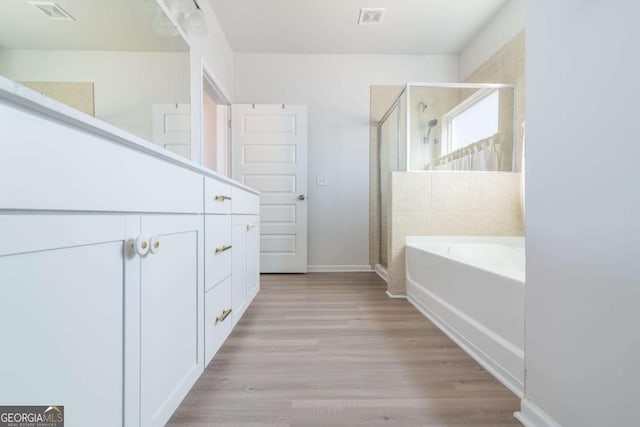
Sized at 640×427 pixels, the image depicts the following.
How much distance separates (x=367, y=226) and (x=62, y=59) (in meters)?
2.91

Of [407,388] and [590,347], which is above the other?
[590,347]

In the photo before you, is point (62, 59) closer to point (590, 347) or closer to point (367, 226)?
point (590, 347)

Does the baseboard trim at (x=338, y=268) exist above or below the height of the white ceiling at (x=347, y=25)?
below

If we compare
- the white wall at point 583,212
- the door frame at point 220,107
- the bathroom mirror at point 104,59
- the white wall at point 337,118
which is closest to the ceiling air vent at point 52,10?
the bathroom mirror at point 104,59

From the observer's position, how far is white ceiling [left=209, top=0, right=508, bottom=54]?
2521mm

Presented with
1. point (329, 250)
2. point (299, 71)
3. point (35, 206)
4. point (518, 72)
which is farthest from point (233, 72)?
point (35, 206)

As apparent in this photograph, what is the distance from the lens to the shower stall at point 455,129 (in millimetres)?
2393

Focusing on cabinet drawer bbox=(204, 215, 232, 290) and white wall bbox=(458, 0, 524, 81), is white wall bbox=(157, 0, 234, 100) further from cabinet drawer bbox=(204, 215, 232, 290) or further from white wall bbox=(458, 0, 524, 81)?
white wall bbox=(458, 0, 524, 81)

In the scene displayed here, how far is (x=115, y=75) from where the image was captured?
1137 mm

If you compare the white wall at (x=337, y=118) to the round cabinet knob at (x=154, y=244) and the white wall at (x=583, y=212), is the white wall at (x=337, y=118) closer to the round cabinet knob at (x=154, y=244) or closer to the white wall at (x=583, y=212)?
the white wall at (x=583, y=212)

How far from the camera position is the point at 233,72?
128 inches

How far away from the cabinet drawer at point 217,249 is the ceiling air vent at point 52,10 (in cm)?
80

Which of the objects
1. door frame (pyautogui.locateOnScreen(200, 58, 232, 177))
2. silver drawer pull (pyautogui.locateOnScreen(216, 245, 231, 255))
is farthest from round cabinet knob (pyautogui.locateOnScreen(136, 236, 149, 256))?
door frame (pyautogui.locateOnScreen(200, 58, 232, 177))

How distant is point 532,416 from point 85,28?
6.55 ft
